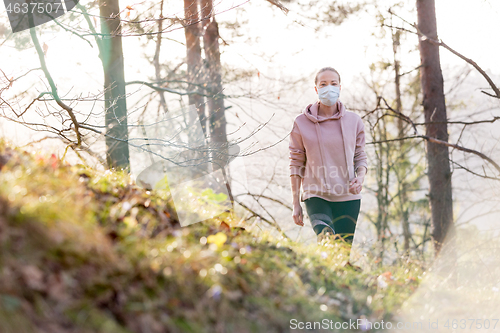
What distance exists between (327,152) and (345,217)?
61 centimetres

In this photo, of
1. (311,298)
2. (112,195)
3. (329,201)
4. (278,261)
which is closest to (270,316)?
(311,298)

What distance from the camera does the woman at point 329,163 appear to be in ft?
10.8

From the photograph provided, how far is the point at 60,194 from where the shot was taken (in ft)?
6.73

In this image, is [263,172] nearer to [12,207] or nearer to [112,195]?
[112,195]

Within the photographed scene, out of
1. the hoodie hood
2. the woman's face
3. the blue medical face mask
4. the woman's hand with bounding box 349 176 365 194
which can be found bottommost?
the woman's hand with bounding box 349 176 365 194

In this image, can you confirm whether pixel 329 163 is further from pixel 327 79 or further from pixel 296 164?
pixel 327 79

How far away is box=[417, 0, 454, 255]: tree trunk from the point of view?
633cm

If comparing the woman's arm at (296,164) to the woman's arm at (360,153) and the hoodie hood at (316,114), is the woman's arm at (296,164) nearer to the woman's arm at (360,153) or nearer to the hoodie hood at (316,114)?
the hoodie hood at (316,114)

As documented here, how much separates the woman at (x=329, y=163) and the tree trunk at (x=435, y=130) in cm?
354

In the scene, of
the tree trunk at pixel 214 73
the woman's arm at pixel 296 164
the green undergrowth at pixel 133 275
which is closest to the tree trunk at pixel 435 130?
the woman's arm at pixel 296 164

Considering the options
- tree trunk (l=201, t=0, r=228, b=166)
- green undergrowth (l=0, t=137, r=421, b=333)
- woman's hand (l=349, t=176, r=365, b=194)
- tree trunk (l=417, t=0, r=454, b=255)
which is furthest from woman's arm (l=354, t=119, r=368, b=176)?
tree trunk (l=201, t=0, r=228, b=166)

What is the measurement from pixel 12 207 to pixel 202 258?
0.94m

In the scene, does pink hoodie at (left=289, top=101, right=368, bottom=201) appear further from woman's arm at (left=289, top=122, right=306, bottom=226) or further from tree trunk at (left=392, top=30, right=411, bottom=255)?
tree trunk at (left=392, top=30, right=411, bottom=255)

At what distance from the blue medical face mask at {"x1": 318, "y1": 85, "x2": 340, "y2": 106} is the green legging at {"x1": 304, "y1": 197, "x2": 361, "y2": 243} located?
0.94 meters
